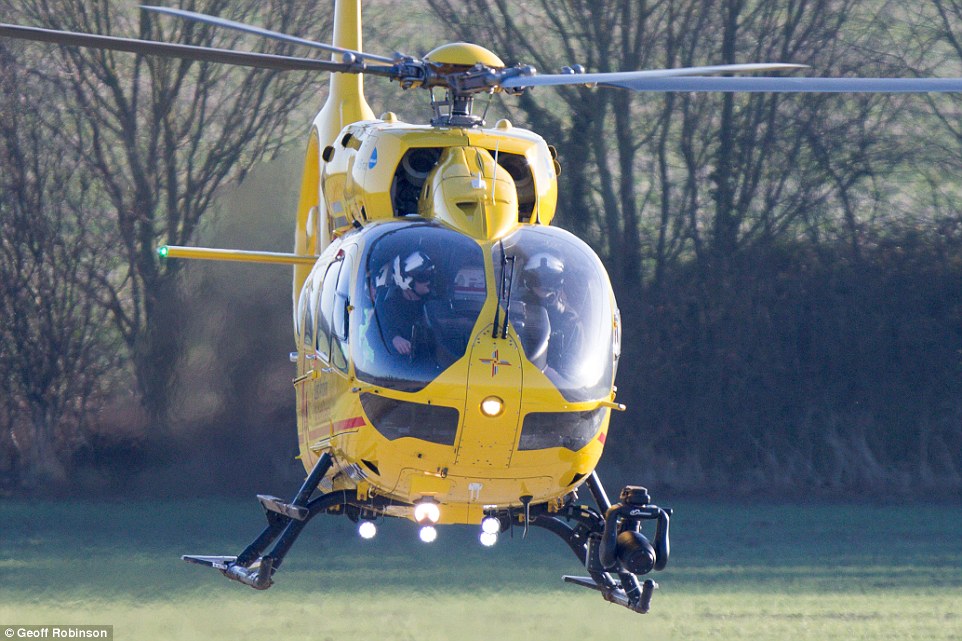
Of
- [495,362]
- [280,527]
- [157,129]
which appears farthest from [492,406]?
[157,129]

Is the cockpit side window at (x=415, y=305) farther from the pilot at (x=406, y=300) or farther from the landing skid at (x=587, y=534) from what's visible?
the landing skid at (x=587, y=534)

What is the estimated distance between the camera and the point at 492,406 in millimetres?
6840

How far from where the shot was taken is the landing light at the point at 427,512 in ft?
23.8

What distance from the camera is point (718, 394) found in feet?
57.6

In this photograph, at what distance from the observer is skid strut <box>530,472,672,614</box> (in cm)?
755

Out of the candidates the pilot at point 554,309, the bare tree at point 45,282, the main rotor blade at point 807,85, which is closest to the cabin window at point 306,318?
the pilot at point 554,309

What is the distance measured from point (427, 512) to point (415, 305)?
3.37ft

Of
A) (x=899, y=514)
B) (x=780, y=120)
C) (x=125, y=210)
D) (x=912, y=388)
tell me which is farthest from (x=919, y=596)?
(x=125, y=210)

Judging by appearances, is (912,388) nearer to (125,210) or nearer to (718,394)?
(718,394)

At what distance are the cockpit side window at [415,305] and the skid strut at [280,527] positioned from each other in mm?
940

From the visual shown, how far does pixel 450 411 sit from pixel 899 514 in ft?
33.2

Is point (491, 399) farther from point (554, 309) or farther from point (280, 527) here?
point (280, 527)

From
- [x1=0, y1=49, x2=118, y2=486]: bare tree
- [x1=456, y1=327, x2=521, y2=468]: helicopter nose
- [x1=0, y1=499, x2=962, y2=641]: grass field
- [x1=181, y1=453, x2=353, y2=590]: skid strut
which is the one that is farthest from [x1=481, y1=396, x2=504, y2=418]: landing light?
[x1=0, y1=49, x2=118, y2=486]: bare tree

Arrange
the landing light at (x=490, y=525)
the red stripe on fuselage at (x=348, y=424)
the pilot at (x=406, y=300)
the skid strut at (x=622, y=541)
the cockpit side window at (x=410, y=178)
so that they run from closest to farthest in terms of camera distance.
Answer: the pilot at (x=406, y=300), the red stripe on fuselage at (x=348, y=424), the landing light at (x=490, y=525), the skid strut at (x=622, y=541), the cockpit side window at (x=410, y=178)
